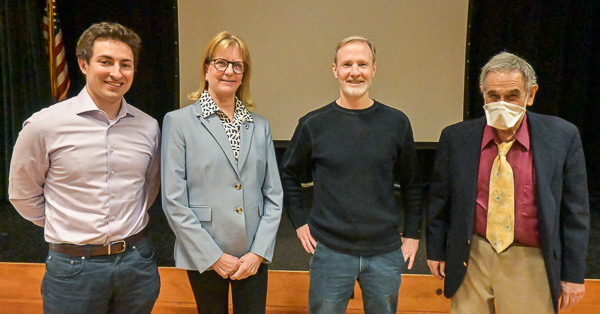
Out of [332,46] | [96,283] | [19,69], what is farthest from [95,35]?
[19,69]

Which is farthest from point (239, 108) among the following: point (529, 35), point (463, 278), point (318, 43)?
point (529, 35)

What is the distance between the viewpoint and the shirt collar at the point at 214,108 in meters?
1.56

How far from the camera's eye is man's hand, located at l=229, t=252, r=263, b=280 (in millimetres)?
1506

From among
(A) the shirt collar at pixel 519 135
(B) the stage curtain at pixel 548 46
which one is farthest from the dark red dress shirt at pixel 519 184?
(B) the stage curtain at pixel 548 46

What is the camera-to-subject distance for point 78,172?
140 cm

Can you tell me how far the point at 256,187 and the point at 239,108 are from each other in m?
0.36

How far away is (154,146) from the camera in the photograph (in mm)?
1598

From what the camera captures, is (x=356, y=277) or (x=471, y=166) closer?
(x=471, y=166)

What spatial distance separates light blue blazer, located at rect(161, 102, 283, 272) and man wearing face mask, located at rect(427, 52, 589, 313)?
2.76 ft

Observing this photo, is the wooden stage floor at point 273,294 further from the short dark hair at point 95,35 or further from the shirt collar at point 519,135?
the short dark hair at point 95,35

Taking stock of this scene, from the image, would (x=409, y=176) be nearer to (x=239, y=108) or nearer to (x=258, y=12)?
(x=239, y=108)

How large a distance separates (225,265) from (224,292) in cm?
15

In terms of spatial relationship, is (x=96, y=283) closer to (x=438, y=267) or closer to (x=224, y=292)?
(x=224, y=292)

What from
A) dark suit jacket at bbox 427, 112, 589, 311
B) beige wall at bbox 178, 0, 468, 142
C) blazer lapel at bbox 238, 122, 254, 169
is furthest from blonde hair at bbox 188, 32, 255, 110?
beige wall at bbox 178, 0, 468, 142
